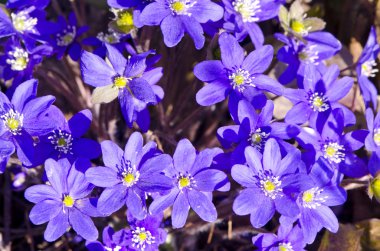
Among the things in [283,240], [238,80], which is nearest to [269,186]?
[283,240]

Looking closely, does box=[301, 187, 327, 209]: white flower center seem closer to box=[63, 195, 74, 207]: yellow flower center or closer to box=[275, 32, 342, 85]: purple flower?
box=[275, 32, 342, 85]: purple flower

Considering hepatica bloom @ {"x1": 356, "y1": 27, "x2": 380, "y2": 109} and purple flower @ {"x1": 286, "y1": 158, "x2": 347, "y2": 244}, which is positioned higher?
hepatica bloom @ {"x1": 356, "y1": 27, "x2": 380, "y2": 109}

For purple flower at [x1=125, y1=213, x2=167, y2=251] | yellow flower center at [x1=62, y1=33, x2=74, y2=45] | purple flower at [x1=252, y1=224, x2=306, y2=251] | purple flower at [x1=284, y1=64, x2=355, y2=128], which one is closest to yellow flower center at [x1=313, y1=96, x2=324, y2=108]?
purple flower at [x1=284, y1=64, x2=355, y2=128]

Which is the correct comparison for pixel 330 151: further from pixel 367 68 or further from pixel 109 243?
pixel 109 243

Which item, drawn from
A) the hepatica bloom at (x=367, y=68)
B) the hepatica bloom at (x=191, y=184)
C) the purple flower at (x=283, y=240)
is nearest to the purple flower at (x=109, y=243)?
the hepatica bloom at (x=191, y=184)

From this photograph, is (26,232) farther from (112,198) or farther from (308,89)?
(308,89)

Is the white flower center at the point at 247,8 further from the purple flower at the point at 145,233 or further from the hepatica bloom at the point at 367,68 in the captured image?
the purple flower at the point at 145,233
